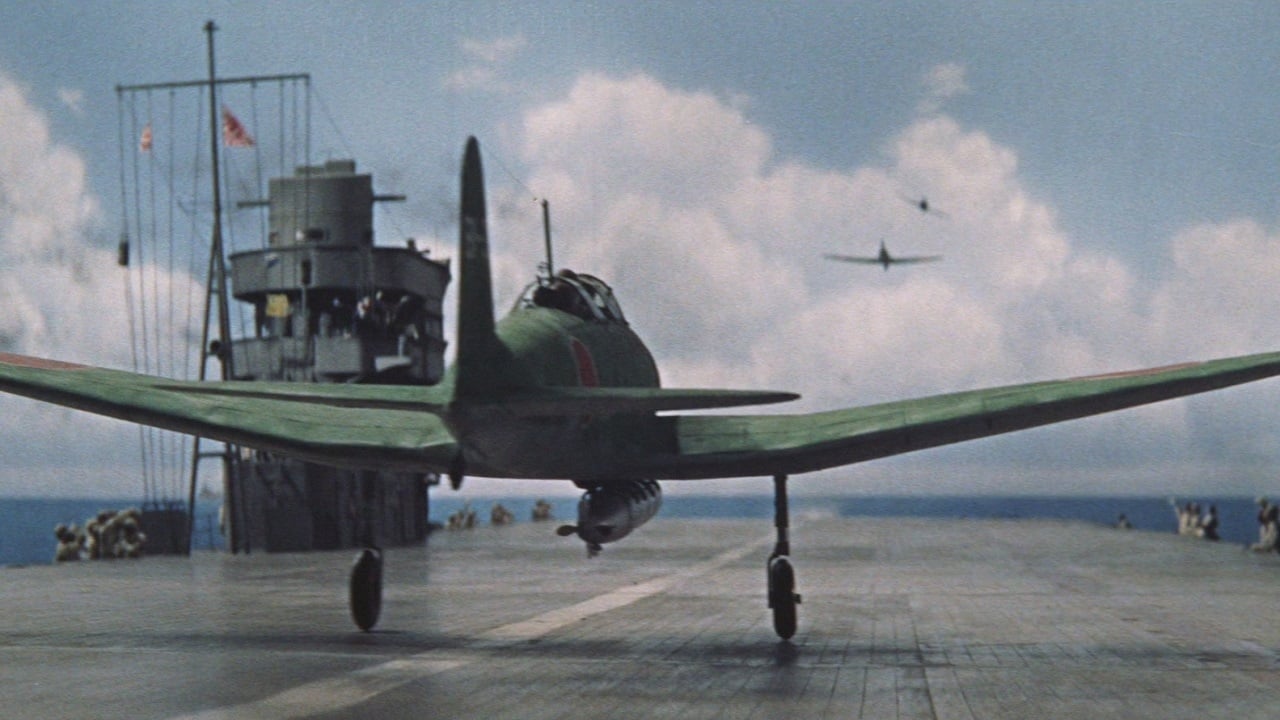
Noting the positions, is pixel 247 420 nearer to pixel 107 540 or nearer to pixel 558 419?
pixel 558 419

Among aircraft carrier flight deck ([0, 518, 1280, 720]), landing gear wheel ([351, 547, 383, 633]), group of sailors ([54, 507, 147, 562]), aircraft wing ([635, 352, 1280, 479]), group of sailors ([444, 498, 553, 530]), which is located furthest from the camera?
group of sailors ([444, 498, 553, 530])

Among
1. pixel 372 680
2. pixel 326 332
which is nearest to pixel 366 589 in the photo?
pixel 372 680

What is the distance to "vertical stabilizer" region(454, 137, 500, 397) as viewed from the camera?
480 inches

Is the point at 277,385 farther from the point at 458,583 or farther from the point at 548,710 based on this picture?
the point at 458,583

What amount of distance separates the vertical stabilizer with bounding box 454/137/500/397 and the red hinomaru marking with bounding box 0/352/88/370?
25.6 ft

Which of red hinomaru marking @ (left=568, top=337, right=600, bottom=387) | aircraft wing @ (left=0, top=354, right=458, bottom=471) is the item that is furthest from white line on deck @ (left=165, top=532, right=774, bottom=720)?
red hinomaru marking @ (left=568, top=337, right=600, bottom=387)

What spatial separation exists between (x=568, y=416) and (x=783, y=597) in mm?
4668

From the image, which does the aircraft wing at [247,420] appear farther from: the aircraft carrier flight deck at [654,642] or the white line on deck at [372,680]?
the aircraft carrier flight deck at [654,642]

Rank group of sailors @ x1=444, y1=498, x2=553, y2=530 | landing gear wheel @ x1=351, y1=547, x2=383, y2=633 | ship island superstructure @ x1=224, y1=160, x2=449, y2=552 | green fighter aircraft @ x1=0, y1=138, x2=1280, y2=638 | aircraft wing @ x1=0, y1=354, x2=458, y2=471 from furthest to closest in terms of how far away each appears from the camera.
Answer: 1. group of sailors @ x1=444, y1=498, x2=553, y2=530
2. ship island superstructure @ x1=224, y1=160, x2=449, y2=552
3. landing gear wheel @ x1=351, y1=547, x2=383, y2=633
4. aircraft wing @ x1=0, y1=354, x2=458, y2=471
5. green fighter aircraft @ x1=0, y1=138, x2=1280, y2=638

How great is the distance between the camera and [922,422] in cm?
1553

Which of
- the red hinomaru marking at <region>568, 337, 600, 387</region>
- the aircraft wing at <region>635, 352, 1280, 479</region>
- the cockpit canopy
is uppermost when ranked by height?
the cockpit canopy

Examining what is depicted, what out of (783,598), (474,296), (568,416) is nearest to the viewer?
(474,296)

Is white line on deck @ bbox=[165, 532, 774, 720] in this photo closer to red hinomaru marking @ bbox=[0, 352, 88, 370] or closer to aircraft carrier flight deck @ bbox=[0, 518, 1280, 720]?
aircraft carrier flight deck @ bbox=[0, 518, 1280, 720]

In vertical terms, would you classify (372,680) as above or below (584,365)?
below
